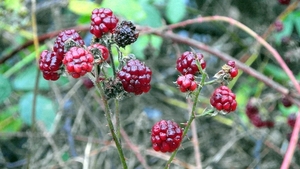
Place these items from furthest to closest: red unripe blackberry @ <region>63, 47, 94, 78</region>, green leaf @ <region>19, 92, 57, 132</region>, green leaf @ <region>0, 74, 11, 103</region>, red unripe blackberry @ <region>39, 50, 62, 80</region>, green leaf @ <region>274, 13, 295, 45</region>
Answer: green leaf @ <region>274, 13, 295, 45</region>, green leaf @ <region>19, 92, 57, 132</region>, green leaf @ <region>0, 74, 11, 103</region>, red unripe blackberry @ <region>39, 50, 62, 80</region>, red unripe blackberry @ <region>63, 47, 94, 78</region>

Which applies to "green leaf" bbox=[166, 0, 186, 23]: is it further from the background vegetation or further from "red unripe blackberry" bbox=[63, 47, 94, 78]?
"red unripe blackberry" bbox=[63, 47, 94, 78]

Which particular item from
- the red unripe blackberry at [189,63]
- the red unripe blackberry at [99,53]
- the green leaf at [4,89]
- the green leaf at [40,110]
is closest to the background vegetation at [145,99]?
the green leaf at [40,110]

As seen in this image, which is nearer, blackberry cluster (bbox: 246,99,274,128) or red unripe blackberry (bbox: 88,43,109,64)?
red unripe blackberry (bbox: 88,43,109,64)

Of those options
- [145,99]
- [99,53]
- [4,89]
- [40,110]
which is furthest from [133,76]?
[145,99]

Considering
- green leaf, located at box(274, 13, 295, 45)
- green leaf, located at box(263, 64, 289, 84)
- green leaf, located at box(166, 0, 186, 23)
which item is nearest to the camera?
green leaf, located at box(166, 0, 186, 23)

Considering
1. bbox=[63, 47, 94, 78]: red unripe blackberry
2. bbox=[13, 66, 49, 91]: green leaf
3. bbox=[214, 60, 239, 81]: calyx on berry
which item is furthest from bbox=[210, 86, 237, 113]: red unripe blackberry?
bbox=[13, 66, 49, 91]: green leaf

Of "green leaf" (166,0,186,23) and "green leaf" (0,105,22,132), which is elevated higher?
"green leaf" (166,0,186,23)
